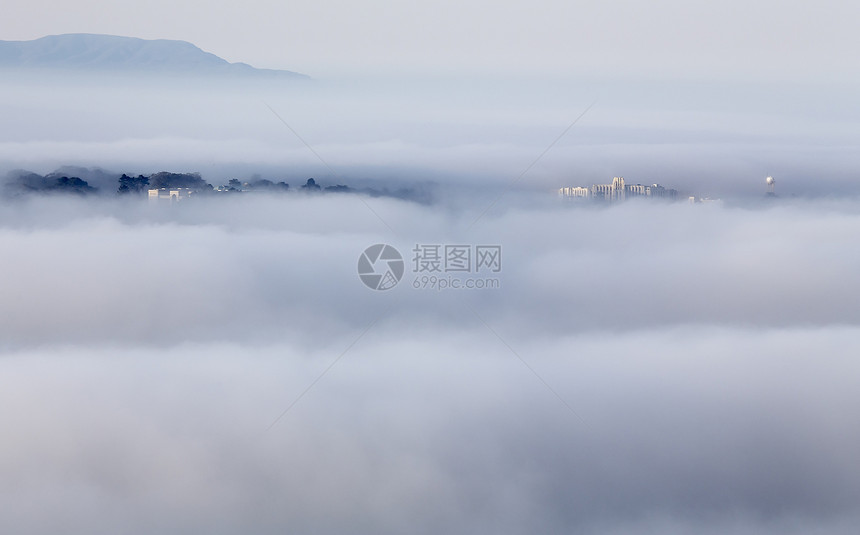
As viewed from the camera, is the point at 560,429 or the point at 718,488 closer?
the point at 718,488

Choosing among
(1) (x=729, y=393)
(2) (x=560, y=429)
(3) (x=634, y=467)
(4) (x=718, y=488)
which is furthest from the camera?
(1) (x=729, y=393)

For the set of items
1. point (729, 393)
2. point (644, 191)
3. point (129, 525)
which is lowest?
point (729, 393)

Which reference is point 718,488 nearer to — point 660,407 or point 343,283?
point 660,407

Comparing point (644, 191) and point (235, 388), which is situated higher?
point (644, 191)

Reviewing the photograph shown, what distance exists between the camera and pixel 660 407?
8375 centimetres

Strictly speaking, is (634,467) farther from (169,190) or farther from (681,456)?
(169,190)

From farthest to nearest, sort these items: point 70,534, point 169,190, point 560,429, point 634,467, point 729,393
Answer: point 169,190, point 729,393, point 560,429, point 634,467, point 70,534

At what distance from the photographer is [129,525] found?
58875 mm

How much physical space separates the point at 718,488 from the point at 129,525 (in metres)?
34.5

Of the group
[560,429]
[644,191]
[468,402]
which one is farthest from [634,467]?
[644,191]

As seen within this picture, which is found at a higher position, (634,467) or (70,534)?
(70,534)

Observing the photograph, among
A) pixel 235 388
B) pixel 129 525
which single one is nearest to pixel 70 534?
pixel 129 525

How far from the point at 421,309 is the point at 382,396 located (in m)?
17.0

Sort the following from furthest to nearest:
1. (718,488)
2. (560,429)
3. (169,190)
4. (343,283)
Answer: (343,283)
(169,190)
(560,429)
(718,488)
